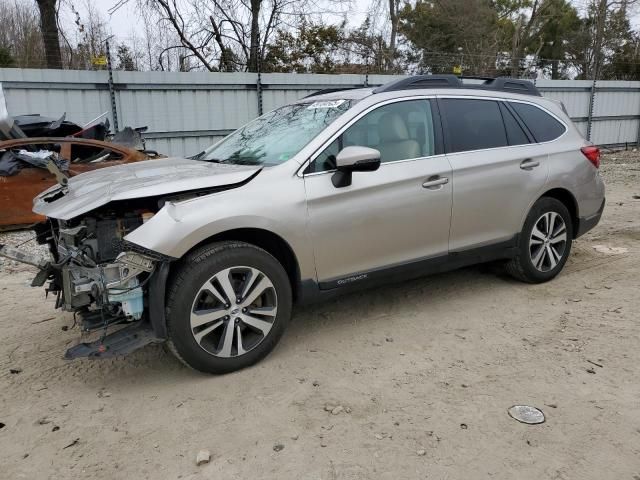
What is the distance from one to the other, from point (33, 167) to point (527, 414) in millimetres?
7069

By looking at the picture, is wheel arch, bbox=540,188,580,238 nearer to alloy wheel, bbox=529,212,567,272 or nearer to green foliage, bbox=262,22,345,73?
alloy wheel, bbox=529,212,567,272

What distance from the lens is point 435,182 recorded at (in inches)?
159

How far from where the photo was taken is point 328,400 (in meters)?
3.08

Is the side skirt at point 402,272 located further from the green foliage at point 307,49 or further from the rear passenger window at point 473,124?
the green foliage at point 307,49

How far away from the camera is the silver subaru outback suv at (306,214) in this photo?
3100 millimetres

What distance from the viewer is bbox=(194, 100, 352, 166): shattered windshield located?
12.4 ft

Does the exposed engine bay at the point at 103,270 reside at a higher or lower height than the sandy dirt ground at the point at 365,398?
higher

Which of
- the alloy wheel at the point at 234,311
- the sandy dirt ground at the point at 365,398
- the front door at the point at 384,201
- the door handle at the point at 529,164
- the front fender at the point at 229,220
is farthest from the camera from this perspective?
the door handle at the point at 529,164

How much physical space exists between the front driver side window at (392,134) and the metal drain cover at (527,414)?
1866 millimetres

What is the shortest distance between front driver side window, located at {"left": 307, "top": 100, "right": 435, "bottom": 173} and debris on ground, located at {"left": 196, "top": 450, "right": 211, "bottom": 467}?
1874 millimetres

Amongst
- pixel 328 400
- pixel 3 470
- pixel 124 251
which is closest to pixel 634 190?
pixel 328 400

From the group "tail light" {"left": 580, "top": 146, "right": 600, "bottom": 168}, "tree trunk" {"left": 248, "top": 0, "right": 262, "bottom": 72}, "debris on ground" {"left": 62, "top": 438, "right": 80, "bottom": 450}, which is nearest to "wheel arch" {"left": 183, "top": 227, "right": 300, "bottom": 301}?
"debris on ground" {"left": 62, "top": 438, "right": 80, "bottom": 450}

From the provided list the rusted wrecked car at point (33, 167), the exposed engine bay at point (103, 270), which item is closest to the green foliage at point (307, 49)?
the rusted wrecked car at point (33, 167)

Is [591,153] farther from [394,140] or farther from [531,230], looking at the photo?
[394,140]
